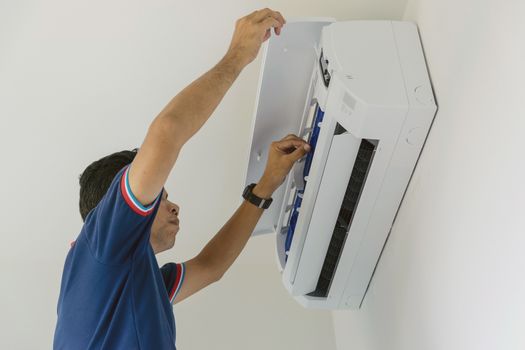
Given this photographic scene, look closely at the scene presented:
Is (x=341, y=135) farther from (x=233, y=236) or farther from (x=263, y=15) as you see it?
(x=233, y=236)

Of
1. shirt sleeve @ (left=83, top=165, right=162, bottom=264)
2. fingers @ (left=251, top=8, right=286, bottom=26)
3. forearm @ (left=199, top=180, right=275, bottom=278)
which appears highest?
fingers @ (left=251, top=8, right=286, bottom=26)

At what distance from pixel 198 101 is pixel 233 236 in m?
0.63

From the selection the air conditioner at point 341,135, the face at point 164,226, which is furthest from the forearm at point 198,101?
the face at point 164,226

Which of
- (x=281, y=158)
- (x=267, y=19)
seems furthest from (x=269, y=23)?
(x=281, y=158)

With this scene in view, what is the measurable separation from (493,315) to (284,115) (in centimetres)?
90

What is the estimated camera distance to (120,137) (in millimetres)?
2000

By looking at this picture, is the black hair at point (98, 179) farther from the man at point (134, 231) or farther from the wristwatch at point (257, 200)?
the wristwatch at point (257, 200)

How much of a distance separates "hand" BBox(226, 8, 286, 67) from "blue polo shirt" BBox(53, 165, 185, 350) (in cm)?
36

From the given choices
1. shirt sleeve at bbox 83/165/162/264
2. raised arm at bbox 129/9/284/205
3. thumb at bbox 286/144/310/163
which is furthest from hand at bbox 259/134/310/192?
shirt sleeve at bbox 83/165/162/264

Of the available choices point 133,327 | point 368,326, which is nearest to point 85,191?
point 133,327

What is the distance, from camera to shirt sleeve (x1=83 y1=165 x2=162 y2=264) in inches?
43.9

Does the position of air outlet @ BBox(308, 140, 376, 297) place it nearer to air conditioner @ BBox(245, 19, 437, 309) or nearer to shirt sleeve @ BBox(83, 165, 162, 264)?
air conditioner @ BBox(245, 19, 437, 309)

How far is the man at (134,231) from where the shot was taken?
111cm

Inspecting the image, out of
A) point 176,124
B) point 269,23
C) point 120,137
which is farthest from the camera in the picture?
point 120,137
